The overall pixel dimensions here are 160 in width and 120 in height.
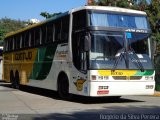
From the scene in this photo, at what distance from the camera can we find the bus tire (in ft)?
57.0

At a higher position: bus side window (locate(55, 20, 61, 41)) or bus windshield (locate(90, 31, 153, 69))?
bus side window (locate(55, 20, 61, 41))

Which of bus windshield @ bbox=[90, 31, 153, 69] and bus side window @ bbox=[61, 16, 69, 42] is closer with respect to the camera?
bus windshield @ bbox=[90, 31, 153, 69]

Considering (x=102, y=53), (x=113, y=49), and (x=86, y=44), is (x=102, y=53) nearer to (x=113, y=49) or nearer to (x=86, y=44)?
(x=113, y=49)

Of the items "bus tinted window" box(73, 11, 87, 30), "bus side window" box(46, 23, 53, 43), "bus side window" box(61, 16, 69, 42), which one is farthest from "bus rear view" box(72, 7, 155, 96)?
"bus side window" box(46, 23, 53, 43)

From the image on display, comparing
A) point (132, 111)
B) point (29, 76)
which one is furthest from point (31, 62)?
point (132, 111)

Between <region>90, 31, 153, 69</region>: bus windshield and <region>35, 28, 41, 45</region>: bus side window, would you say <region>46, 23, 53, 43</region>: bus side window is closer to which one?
<region>35, 28, 41, 45</region>: bus side window

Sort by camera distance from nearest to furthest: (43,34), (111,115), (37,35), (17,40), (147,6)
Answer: (111,115), (43,34), (37,35), (17,40), (147,6)

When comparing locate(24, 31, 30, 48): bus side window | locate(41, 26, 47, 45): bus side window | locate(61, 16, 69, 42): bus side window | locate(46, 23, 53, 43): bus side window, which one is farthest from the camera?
locate(24, 31, 30, 48): bus side window

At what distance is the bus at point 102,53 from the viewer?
602 inches

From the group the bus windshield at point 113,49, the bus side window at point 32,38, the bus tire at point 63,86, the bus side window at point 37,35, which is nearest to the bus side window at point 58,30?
the bus tire at point 63,86

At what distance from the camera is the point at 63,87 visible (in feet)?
57.8

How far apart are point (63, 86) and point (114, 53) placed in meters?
3.10

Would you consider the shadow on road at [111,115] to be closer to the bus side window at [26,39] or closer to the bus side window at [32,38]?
the bus side window at [32,38]

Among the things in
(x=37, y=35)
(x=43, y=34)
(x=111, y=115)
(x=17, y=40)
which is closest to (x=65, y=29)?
(x=43, y=34)
